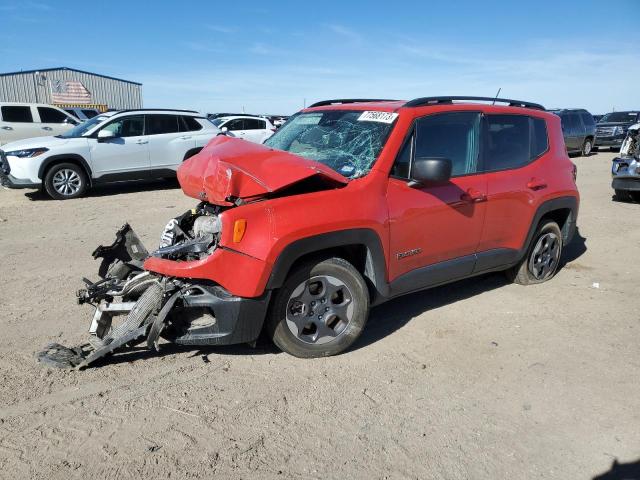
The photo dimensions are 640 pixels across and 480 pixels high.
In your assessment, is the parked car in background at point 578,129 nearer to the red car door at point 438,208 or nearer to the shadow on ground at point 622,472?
the red car door at point 438,208

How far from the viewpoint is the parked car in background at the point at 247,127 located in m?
15.6

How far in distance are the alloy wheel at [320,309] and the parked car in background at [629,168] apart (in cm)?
873

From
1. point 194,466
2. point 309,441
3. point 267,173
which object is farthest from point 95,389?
point 267,173

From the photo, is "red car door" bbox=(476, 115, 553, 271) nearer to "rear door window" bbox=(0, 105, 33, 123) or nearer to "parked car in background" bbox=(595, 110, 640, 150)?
"rear door window" bbox=(0, 105, 33, 123)

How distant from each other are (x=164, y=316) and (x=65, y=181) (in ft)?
27.0

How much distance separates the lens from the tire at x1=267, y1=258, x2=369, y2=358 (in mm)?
3420

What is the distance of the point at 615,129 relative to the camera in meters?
22.5

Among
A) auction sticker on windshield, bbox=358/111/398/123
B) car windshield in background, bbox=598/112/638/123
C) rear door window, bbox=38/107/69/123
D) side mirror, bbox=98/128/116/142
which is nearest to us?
auction sticker on windshield, bbox=358/111/398/123

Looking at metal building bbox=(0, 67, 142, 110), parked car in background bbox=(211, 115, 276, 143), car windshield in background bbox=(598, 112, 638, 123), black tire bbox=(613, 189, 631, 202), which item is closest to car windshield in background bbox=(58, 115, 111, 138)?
parked car in background bbox=(211, 115, 276, 143)

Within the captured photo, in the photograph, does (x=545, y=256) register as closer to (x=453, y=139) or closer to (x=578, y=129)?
(x=453, y=139)

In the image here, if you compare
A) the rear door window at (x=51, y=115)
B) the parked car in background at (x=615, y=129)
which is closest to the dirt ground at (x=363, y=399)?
the rear door window at (x=51, y=115)

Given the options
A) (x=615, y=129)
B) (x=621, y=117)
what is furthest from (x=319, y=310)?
(x=621, y=117)


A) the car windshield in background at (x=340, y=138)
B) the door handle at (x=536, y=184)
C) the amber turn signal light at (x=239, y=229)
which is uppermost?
the car windshield in background at (x=340, y=138)

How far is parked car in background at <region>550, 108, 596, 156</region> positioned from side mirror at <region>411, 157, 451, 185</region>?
60.1 ft
